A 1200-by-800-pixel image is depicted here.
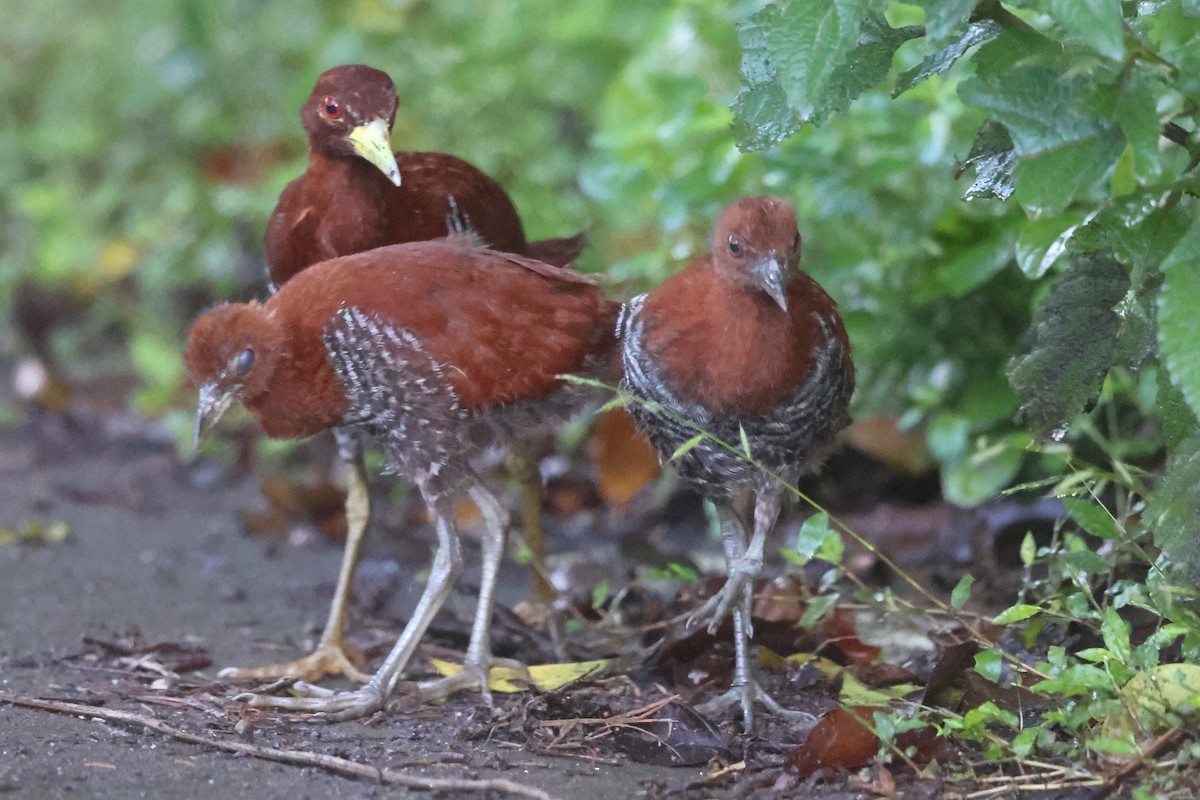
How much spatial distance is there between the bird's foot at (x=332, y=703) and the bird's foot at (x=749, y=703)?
88 centimetres

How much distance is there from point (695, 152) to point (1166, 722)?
11.3 feet

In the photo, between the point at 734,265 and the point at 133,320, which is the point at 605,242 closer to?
the point at 133,320

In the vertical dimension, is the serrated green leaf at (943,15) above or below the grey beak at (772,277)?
above

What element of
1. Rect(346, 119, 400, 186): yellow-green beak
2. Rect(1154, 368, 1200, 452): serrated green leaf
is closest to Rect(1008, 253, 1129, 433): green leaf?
Rect(1154, 368, 1200, 452): serrated green leaf

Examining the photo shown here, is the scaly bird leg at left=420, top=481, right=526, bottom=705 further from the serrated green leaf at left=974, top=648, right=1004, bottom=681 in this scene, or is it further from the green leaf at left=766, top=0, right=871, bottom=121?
the green leaf at left=766, top=0, right=871, bottom=121

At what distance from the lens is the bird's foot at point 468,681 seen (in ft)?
12.4

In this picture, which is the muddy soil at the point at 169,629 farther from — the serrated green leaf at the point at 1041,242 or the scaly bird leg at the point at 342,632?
the serrated green leaf at the point at 1041,242

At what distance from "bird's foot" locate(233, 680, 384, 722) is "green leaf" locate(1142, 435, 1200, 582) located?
2.02 meters

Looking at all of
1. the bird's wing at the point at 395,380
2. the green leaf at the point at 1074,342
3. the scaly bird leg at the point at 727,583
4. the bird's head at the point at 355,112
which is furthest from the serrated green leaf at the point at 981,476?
the bird's head at the point at 355,112

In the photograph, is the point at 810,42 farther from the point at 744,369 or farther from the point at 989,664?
the point at 989,664

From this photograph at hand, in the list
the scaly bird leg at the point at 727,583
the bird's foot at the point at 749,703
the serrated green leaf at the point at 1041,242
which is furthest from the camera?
the scaly bird leg at the point at 727,583

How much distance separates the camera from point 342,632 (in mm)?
4324

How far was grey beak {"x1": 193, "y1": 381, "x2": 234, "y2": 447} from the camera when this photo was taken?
3771mm

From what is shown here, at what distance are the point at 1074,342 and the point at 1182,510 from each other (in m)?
0.59
